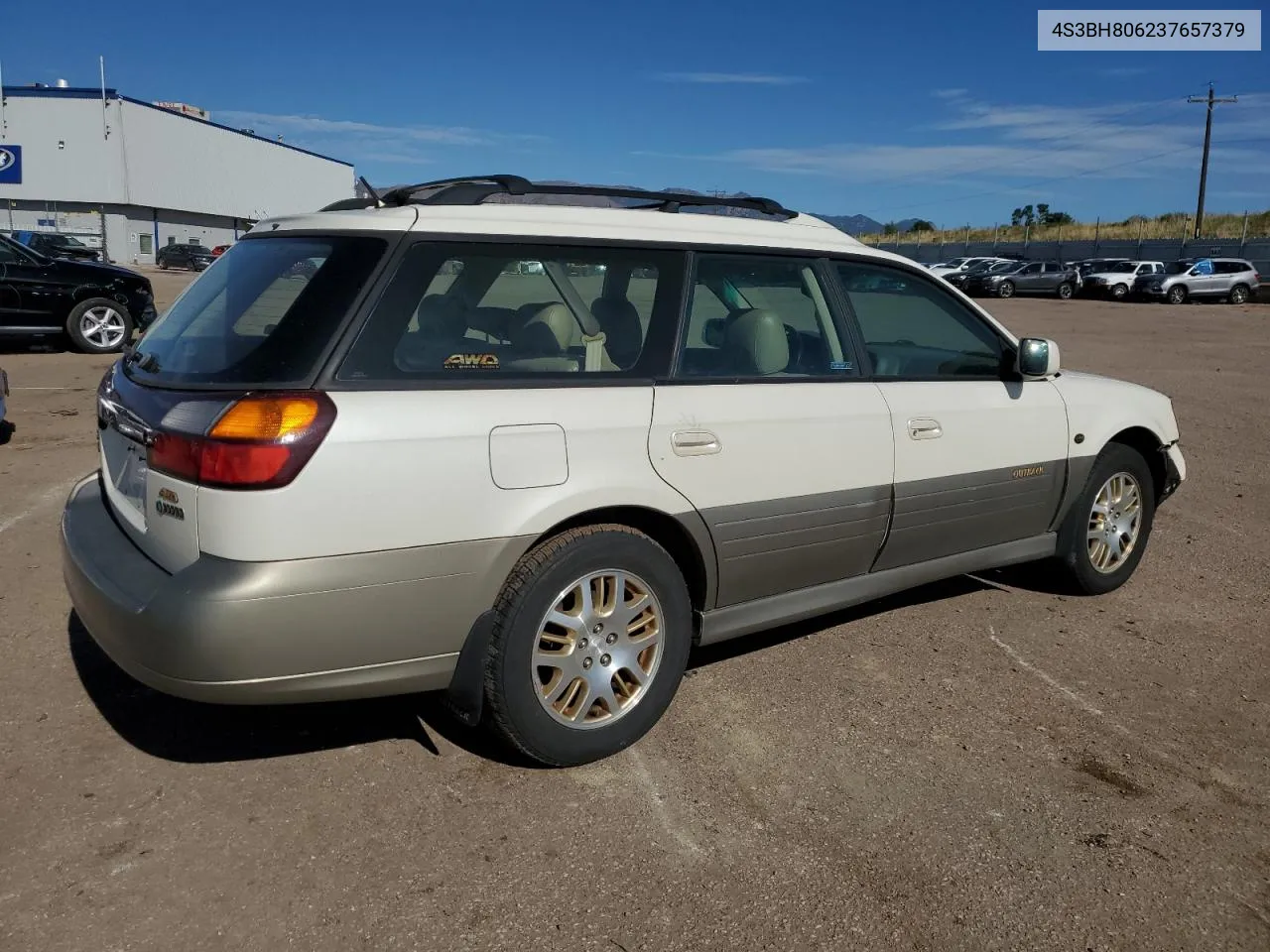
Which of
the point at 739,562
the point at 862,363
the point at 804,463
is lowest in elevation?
the point at 739,562

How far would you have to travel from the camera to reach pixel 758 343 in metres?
3.83

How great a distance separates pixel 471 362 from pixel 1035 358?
2.57 m

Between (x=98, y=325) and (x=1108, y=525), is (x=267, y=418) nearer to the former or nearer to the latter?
(x=1108, y=525)

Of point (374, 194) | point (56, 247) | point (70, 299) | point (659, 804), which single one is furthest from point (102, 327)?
point (56, 247)

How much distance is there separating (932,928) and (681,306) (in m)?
2.08

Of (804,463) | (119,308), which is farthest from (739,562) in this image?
(119,308)

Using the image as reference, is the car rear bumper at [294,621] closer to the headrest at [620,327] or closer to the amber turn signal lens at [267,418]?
the amber turn signal lens at [267,418]

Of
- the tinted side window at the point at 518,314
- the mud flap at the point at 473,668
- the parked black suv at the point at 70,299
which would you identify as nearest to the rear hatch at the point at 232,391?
the tinted side window at the point at 518,314

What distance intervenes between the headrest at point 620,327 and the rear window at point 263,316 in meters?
0.79

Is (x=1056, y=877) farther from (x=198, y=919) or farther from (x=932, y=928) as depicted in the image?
(x=198, y=919)

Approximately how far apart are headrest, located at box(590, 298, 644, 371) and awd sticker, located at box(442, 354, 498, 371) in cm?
45

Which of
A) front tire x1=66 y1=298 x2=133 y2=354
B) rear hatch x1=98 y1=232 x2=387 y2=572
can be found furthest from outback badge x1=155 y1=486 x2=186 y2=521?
front tire x1=66 y1=298 x2=133 y2=354

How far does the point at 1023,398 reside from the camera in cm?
454

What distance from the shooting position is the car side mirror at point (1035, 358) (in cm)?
442
